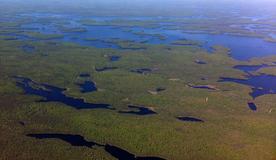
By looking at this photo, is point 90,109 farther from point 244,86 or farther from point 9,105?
point 244,86

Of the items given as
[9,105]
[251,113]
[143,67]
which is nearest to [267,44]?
[143,67]

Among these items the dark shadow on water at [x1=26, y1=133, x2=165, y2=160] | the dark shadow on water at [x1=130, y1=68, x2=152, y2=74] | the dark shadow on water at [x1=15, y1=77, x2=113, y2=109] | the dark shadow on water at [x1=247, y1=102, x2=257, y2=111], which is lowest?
the dark shadow on water at [x1=26, y1=133, x2=165, y2=160]

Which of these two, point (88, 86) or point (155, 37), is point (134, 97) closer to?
point (88, 86)

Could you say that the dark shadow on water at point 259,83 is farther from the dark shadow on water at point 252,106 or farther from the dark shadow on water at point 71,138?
the dark shadow on water at point 71,138

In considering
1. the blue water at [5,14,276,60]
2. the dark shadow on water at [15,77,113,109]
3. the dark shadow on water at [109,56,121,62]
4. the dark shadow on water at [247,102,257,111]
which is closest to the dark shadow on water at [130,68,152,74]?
the dark shadow on water at [109,56,121,62]

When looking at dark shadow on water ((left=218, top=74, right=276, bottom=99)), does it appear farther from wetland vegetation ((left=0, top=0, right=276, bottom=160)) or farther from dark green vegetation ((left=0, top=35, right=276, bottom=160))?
dark green vegetation ((left=0, top=35, right=276, bottom=160))

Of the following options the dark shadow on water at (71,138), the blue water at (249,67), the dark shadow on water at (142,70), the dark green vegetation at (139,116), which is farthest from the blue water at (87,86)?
the blue water at (249,67)

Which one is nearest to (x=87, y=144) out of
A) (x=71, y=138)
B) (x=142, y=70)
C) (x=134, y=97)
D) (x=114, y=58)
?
(x=71, y=138)
